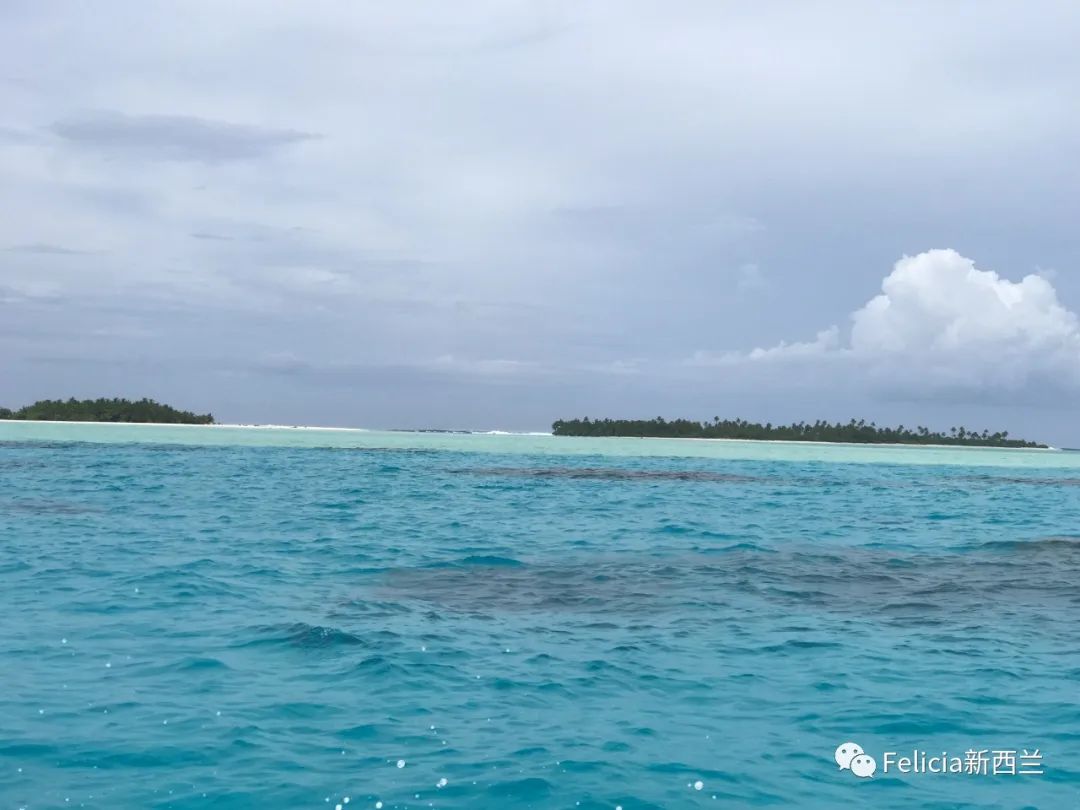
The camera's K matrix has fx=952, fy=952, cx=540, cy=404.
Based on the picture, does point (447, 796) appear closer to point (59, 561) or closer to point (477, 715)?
point (477, 715)

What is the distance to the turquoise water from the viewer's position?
832 centimetres

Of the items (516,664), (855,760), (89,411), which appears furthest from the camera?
(89,411)

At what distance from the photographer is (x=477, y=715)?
9.87m

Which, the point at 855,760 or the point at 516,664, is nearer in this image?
the point at 855,760

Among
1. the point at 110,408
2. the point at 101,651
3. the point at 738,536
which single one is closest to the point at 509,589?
the point at 101,651

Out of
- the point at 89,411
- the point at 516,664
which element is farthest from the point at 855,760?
the point at 89,411

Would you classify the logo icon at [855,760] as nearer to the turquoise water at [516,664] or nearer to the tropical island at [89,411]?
the turquoise water at [516,664]

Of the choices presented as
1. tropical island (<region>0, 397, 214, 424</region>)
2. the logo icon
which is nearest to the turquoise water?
the logo icon

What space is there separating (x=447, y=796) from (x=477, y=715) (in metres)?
1.96

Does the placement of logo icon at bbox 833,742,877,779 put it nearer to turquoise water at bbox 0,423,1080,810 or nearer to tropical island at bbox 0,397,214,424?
turquoise water at bbox 0,423,1080,810

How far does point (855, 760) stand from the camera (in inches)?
353

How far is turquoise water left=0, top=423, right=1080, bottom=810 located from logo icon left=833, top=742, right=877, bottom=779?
0.51ft

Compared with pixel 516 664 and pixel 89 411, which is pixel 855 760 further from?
pixel 89 411

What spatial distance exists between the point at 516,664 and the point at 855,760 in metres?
4.29
